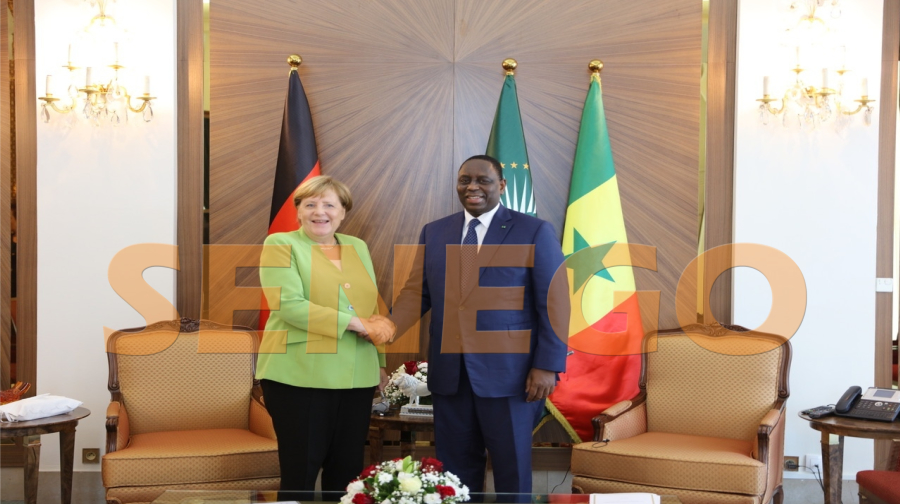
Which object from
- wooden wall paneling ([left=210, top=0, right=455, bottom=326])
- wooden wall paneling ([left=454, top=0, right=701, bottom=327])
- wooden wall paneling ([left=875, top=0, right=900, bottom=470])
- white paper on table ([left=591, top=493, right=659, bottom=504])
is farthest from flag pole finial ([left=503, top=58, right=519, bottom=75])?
white paper on table ([left=591, top=493, right=659, bottom=504])

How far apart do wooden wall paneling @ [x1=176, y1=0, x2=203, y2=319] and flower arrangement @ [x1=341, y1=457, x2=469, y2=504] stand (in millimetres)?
2332

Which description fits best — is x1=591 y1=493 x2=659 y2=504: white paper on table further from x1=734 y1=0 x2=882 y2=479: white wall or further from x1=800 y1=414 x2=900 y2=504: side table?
x1=734 y1=0 x2=882 y2=479: white wall

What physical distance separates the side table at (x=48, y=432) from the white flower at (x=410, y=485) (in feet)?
6.56

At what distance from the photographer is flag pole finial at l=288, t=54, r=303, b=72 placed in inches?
163

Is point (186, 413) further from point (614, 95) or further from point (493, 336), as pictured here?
point (614, 95)

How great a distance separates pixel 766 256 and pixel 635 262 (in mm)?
677

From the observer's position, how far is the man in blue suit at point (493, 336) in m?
2.93

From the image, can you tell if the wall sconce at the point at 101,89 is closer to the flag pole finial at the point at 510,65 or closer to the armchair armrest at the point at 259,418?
the armchair armrest at the point at 259,418

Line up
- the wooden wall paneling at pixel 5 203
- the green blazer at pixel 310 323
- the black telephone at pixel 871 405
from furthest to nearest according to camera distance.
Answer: the wooden wall paneling at pixel 5 203 < the black telephone at pixel 871 405 < the green blazer at pixel 310 323

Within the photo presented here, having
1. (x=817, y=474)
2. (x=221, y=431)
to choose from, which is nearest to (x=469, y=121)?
(x=221, y=431)

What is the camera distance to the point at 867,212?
161 inches

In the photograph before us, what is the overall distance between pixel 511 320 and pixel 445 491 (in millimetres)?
932

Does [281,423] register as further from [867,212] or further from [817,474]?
[867,212]

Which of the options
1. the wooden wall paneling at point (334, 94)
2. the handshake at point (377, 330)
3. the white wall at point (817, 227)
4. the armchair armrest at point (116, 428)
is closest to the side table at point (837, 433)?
the white wall at point (817, 227)
